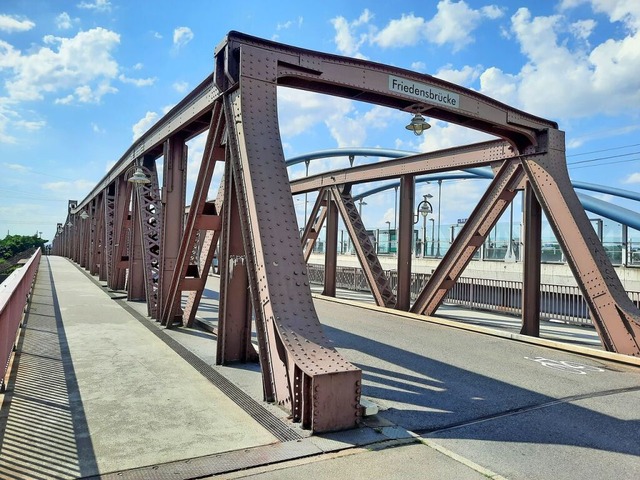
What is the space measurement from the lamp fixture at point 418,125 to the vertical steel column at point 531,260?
4.11 meters

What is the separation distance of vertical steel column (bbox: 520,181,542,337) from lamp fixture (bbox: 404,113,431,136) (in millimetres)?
4106

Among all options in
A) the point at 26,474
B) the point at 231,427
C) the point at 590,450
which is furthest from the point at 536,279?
the point at 26,474

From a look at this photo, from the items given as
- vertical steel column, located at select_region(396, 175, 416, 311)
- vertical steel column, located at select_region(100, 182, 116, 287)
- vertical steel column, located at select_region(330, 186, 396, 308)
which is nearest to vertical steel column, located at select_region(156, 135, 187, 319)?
vertical steel column, located at select_region(396, 175, 416, 311)

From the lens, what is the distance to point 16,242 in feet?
280

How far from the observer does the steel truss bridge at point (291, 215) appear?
16.1 ft

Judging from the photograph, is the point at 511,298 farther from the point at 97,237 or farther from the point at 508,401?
the point at 97,237

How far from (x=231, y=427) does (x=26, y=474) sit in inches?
66.6

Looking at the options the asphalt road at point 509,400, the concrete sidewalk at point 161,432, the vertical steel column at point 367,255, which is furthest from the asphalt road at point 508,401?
the vertical steel column at point 367,255

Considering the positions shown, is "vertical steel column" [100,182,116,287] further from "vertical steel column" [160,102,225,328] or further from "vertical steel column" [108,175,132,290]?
"vertical steel column" [160,102,225,328]

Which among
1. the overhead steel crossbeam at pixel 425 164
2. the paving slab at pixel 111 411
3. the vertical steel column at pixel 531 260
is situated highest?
the overhead steel crossbeam at pixel 425 164

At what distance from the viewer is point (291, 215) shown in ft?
17.9

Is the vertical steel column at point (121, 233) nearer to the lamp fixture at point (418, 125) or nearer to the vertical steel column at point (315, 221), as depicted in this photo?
the vertical steel column at point (315, 221)

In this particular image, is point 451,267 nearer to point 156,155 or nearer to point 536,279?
point 536,279

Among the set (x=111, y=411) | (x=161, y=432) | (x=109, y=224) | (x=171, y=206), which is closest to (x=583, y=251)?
(x=161, y=432)
